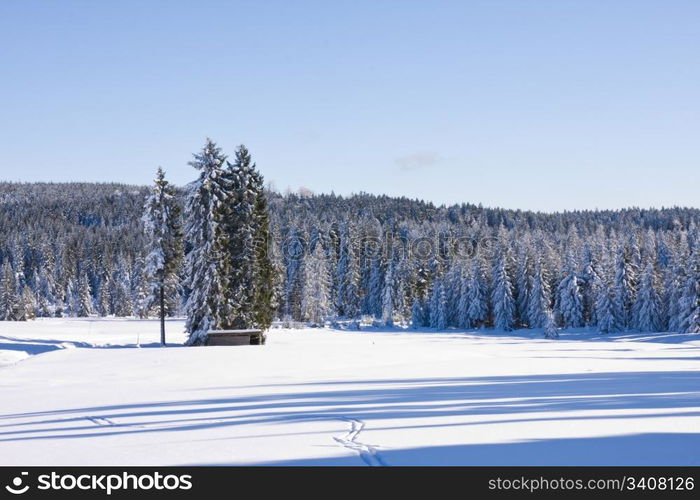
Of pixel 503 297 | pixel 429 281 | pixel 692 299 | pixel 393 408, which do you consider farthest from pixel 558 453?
pixel 429 281

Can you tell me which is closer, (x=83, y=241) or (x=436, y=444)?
(x=436, y=444)

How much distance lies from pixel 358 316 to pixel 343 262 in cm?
1558

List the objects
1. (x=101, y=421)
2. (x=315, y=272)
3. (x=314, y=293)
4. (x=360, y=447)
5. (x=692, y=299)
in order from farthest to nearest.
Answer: (x=315, y=272) < (x=314, y=293) < (x=692, y=299) < (x=101, y=421) < (x=360, y=447)

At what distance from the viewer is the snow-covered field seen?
7.77 meters

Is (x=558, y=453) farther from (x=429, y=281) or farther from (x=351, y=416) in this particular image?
(x=429, y=281)

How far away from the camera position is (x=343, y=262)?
12400 cm

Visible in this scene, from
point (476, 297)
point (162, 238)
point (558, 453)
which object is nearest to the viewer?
point (558, 453)

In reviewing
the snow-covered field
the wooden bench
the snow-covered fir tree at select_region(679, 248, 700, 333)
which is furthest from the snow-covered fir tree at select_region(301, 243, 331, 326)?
the snow-covered field

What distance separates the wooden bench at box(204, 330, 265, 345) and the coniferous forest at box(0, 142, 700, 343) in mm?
2472

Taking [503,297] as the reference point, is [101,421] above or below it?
above

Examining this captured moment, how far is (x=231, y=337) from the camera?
3466cm

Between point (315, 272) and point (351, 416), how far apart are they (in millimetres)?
85875
